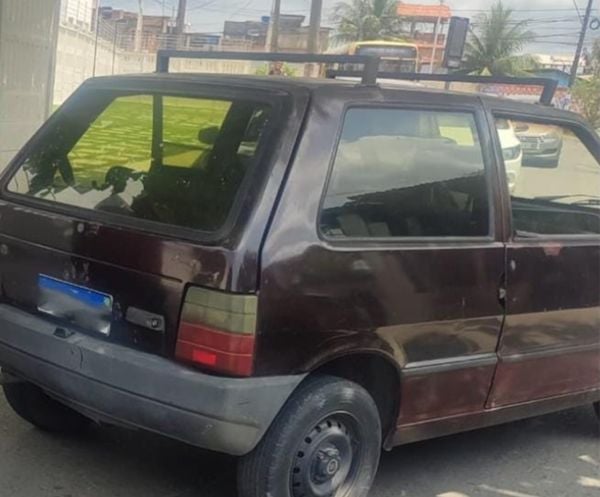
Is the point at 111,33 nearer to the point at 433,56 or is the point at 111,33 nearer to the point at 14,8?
the point at 14,8

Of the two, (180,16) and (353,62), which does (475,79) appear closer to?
(353,62)

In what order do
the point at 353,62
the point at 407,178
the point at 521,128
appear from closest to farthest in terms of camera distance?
the point at 407,178
the point at 353,62
the point at 521,128

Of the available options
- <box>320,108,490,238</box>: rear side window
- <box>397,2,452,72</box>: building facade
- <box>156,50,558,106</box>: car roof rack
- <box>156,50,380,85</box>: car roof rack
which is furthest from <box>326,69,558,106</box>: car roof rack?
<box>397,2,452,72</box>: building facade

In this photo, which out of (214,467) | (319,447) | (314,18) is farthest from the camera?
(314,18)

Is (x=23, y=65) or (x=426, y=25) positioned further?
(x=426, y=25)

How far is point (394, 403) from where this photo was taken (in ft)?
11.0

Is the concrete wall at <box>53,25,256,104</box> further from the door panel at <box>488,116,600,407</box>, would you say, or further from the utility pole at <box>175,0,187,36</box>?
the door panel at <box>488,116,600,407</box>

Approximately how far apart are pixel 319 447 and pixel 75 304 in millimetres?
1077

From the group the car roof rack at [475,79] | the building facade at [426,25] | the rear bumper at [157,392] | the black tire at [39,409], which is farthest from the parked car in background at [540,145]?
the building facade at [426,25]

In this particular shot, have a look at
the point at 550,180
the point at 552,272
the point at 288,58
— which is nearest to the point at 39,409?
the point at 288,58

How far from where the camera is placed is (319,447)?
3092 mm

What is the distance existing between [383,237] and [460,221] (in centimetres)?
46

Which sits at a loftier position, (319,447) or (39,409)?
(319,447)

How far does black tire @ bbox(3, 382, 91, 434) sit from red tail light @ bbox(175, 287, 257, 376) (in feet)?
4.25
